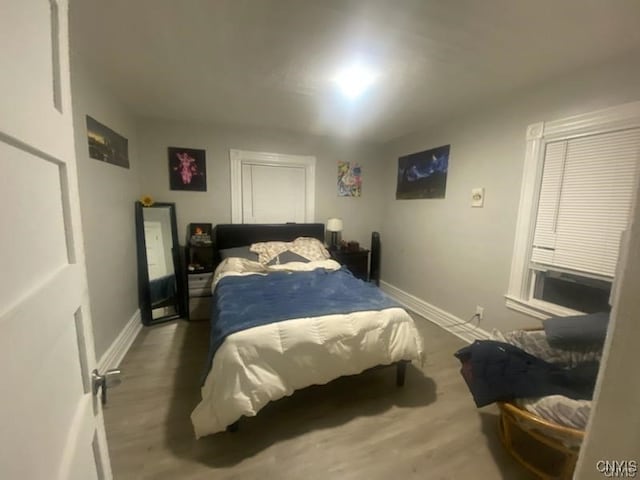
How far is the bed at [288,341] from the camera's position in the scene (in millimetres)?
1541

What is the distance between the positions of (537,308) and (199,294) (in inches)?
130

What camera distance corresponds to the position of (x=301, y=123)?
3.31 metres

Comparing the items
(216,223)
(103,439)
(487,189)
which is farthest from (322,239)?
(103,439)

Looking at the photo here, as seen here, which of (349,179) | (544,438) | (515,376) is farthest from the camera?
(349,179)

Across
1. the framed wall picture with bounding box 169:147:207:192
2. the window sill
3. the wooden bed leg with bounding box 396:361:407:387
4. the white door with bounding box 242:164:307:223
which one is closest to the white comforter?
the wooden bed leg with bounding box 396:361:407:387

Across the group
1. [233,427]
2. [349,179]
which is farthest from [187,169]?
[233,427]

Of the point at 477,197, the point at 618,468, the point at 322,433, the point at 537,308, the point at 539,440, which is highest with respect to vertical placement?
the point at 477,197

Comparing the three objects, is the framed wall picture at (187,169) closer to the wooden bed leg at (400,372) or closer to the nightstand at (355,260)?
the nightstand at (355,260)

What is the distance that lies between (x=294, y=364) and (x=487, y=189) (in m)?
2.37

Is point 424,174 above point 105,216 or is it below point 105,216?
above

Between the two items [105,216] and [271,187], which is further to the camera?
[271,187]

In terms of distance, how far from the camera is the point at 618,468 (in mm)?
441

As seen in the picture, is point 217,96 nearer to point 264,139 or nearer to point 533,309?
point 264,139

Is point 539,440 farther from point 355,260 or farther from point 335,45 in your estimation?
point 355,260
